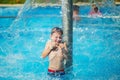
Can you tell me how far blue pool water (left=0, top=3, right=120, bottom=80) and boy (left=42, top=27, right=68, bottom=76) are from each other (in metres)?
0.35

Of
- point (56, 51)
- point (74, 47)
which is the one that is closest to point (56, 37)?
point (56, 51)

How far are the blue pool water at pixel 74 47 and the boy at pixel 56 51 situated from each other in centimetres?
35

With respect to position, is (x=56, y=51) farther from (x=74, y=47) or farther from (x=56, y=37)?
(x=74, y=47)

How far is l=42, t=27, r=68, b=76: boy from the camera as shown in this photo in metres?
5.43

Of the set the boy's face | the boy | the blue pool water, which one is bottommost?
the blue pool water

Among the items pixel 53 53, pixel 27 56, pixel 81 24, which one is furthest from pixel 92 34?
pixel 53 53

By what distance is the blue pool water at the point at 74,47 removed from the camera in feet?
23.3

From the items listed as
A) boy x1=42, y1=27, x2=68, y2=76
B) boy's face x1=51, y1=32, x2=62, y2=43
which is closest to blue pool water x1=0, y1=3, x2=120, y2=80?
boy x1=42, y1=27, x2=68, y2=76

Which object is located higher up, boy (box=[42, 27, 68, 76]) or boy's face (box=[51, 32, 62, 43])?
boy's face (box=[51, 32, 62, 43])

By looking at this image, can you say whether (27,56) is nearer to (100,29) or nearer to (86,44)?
(86,44)

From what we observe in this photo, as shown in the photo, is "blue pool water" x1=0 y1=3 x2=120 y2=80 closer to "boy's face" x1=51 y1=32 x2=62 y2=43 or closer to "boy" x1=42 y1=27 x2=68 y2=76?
"boy" x1=42 y1=27 x2=68 y2=76

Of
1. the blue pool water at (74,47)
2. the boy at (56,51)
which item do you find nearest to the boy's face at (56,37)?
the boy at (56,51)

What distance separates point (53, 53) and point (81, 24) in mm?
5177

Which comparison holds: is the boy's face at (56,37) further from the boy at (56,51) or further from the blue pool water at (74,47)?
the blue pool water at (74,47)
